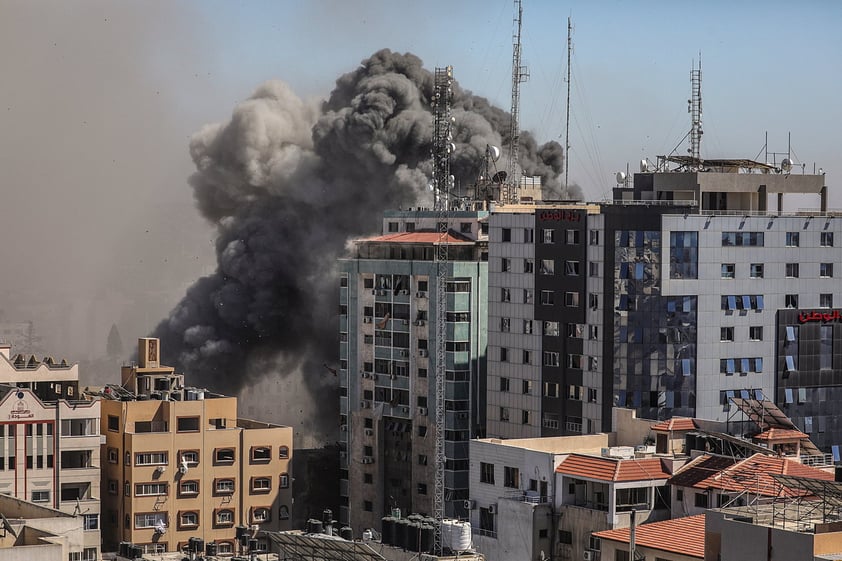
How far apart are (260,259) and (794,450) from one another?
49998mm

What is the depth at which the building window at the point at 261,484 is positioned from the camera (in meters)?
81.3

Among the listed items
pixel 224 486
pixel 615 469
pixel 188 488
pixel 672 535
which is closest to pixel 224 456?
pixel 224 486

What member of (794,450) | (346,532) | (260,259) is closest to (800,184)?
(794,450)

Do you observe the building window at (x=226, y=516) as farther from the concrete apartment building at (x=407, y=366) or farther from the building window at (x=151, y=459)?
the concrete apartment building at (x=407, y=366)

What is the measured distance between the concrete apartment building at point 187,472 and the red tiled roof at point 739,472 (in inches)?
759

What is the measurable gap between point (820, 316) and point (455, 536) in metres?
26.0

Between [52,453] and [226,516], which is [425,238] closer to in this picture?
[226,516]

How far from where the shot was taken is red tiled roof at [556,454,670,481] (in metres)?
63.7

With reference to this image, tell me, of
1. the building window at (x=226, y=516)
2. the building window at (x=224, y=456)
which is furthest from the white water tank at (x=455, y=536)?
the building window at (x=226, y=516)

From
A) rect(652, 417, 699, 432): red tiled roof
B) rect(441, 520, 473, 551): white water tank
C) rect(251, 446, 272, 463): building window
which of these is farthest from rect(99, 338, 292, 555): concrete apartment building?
rect(441, 520, 473, 551): white water tank

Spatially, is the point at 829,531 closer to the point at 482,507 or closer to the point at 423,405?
the point at 482,507

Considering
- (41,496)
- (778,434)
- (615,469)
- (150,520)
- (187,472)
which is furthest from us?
(187,472)

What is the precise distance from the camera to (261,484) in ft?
267

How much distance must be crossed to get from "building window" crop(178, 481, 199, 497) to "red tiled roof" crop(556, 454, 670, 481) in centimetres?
1855
